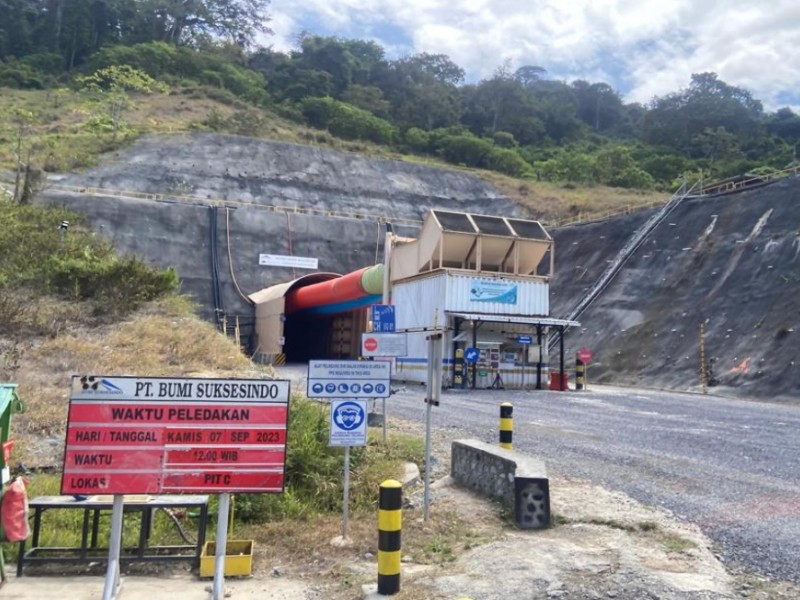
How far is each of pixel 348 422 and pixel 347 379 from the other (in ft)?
1.28

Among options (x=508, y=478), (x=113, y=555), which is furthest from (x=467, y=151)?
(x=113, y=555)

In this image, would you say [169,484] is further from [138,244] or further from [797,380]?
[138,244]

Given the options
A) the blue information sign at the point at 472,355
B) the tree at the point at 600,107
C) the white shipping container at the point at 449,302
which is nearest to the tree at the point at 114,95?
the white shipping container at the point at 449,302

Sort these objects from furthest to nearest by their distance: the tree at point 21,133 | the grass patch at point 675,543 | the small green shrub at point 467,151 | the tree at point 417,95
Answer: the tree at point 417,95, the small green shrub at point 467,151, the tree at point 21,133, the grass patch at point 675,543

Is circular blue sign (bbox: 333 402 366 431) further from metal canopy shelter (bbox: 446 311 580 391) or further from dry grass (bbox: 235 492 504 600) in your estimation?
metal canopy shelter (bbox: 446 311 580 391)

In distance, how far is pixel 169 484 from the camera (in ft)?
15.0

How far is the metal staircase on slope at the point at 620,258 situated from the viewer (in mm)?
31641

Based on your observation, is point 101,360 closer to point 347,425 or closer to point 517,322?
point 347,425

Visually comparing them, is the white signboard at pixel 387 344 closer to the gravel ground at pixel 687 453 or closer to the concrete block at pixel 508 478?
the concrete block at pixel 508 478

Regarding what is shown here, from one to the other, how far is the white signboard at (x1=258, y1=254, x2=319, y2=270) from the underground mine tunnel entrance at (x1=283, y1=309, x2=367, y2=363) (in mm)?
3265

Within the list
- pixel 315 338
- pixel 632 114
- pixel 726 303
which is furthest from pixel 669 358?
pixel 632 114

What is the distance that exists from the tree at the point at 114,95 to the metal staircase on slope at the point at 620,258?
33.4 meters

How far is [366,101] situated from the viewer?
7912 centimetres

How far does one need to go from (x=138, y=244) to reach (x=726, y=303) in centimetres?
2857
